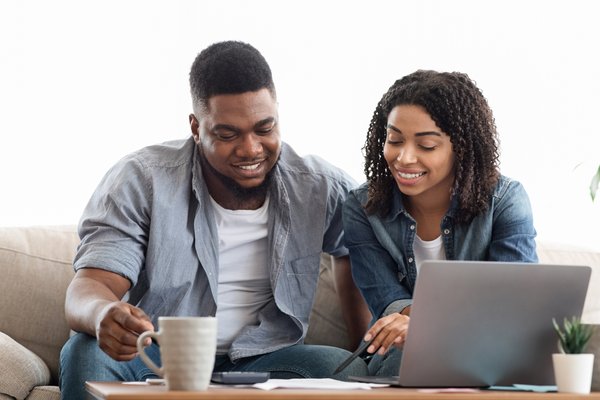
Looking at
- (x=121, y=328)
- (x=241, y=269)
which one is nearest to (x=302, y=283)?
(x=241, y=269)

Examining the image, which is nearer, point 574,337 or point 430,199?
point 574,337

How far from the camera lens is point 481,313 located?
148cm

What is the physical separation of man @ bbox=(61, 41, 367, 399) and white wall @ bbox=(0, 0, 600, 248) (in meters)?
0.84

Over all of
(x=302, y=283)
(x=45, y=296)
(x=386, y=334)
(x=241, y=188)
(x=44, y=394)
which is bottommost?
(x=44, y=394)

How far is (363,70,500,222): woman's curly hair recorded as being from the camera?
7.02ft

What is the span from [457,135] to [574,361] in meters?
0.81

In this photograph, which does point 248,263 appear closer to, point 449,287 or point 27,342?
point 27,342

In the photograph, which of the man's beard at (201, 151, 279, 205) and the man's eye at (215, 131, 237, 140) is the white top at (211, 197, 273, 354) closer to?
the man's beard at (201, 151, 279, 205)

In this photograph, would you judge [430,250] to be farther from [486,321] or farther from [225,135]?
[486,321]

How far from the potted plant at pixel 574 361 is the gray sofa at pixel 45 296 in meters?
1.19

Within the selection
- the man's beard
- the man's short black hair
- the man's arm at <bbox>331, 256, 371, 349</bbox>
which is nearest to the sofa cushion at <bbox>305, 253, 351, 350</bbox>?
the man's arm at <bbox>331, 256, 371, 349</bbox>

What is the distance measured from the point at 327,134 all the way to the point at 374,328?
5.56 feet

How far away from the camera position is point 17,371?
2250 millimetres

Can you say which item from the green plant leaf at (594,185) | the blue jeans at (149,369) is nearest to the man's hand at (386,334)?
the blue jeans at (149,369)
